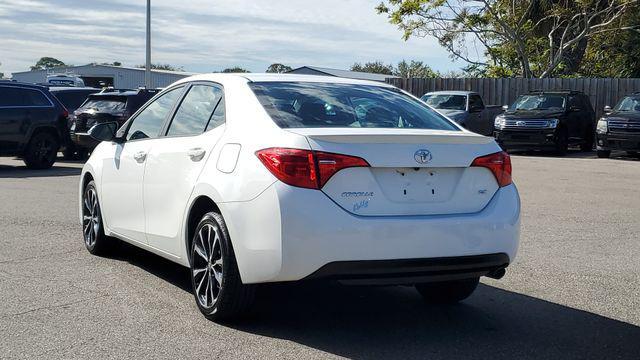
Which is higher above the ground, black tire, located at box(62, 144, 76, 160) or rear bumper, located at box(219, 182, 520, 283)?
rear bumper, located at box(219, 182, 520, 283)

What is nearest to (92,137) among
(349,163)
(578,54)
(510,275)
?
(349,163)

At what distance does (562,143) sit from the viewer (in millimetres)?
23031

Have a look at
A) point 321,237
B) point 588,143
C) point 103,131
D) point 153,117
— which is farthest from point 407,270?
point 588,143

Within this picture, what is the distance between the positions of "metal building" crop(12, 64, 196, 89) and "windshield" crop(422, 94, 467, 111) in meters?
38.3

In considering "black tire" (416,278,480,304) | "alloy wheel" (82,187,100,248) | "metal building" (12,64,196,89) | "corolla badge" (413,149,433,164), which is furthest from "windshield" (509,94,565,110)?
"metal building" (12,64,196,89)

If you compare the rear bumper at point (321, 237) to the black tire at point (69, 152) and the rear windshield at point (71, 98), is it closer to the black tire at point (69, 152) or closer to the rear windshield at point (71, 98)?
the black tire at point (69, 152)

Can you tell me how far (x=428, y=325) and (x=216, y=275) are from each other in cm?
145

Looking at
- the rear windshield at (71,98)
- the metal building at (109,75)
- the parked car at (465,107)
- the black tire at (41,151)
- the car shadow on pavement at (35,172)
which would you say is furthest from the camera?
the metal building at (109,75)

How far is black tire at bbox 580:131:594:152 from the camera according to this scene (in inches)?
973

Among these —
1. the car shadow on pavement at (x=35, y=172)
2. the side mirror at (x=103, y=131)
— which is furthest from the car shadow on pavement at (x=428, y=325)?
the car shadow on pavement at (x=35, y=172)

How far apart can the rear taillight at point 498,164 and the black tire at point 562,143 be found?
714 inches

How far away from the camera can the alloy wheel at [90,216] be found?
7.50 m

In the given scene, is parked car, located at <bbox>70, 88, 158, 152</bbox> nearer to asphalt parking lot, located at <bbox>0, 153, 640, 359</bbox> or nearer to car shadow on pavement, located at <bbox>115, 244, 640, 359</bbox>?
asphalt parking lot, located at <bbox>0, 153, 640, 359</bbox>

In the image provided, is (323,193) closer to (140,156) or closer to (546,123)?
(140,156)
